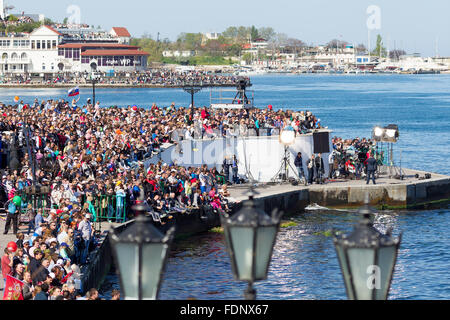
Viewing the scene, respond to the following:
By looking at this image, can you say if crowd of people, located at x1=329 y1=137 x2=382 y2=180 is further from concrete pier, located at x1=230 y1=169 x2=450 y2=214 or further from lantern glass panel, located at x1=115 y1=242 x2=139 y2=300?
A: lantern glass panel, located at x1=115 y1=242 x2=139 y2=300

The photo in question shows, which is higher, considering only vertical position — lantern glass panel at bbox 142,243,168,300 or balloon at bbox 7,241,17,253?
lantern glass panel at bbox 142,243,168,300

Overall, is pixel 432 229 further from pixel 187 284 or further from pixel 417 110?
pixel 417 110

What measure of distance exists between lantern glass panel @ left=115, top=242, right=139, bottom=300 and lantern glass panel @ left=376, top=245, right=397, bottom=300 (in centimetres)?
173

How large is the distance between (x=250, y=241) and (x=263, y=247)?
12 cm

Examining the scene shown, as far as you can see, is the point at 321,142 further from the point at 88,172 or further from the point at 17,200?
the point at 17,200

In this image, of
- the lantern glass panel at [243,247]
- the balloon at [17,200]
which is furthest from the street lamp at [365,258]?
the balloon at [17,200]

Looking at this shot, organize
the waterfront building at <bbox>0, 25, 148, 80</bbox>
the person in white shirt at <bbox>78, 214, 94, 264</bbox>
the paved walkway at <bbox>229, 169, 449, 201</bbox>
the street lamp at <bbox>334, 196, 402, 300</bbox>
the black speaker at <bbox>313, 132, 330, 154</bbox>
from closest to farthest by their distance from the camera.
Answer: the street lamp at <bbox>334, 196, 402, 300</bbox>, the person in white shirt at <bbox>78, 214, 94, 264</bbox>, the paved walkway at <bbox>229, 169, 449, 201</bbox>, the black speaker at <bbox>313, 132, 330, 154</bbox>, the waterfront building at <bbox>0, 25, 148, 80</bbox>

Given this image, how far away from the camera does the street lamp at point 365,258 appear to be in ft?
19.8

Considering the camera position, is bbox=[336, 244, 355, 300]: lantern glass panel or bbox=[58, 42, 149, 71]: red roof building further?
bbox=[58, 42, 149, 71]: red roof building

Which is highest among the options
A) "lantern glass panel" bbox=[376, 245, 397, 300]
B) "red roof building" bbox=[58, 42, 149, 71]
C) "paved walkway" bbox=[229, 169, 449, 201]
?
"red roof building" bbox=[58, 42, 149, 71]

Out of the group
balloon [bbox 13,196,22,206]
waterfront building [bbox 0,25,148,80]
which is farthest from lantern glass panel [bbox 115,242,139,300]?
waterfront building [bbox 0,25,148,80]

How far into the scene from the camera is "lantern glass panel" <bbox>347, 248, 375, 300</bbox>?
606 centimetres

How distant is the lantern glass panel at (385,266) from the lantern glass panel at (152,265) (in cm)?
154

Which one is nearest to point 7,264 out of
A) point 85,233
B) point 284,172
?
point 85,233
